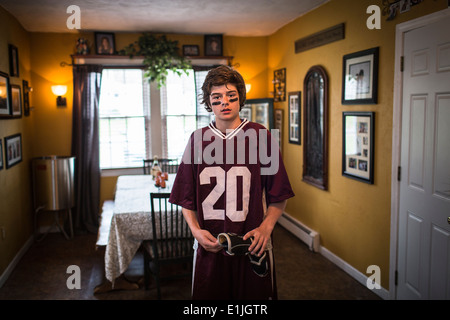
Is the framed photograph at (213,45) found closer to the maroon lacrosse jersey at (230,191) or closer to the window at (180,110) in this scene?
the window at (180,110)

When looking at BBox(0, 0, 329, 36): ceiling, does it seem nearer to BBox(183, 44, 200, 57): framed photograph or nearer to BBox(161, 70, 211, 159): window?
BBox(183, 44, 200, 57): framed photograph

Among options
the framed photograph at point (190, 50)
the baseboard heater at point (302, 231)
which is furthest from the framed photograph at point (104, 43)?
the baseboard heater at point (302, 231)

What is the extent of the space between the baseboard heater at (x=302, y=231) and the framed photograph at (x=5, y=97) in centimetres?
339

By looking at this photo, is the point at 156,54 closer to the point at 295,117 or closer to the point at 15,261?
the point at 295,117

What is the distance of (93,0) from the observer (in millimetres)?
3801

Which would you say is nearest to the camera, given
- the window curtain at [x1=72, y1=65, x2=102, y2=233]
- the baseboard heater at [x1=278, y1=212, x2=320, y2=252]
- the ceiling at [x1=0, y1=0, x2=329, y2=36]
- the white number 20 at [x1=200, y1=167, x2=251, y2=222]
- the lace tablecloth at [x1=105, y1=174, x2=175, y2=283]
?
the white number 20 at [x1=200, y1=167, x2=251, y2=222]

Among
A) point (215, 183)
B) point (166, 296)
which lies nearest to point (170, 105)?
point (166, 296)

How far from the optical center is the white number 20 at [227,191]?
1.62 m

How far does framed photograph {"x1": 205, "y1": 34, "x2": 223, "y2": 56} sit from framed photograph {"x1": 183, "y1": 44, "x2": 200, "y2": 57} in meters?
0.14

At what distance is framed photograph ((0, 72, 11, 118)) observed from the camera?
148 inches

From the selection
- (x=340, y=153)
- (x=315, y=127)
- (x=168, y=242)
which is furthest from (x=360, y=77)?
(x=168, y=242)

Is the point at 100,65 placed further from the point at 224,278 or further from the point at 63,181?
the point at 224,278

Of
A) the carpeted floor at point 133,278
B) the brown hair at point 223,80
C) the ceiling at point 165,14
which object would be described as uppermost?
the ceiling at point 165,14

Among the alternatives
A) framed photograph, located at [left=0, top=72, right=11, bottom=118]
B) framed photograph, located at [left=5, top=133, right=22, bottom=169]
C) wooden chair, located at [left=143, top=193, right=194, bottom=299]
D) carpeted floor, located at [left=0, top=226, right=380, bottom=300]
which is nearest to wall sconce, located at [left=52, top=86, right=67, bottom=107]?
framed photograph, located at [left=5, top=133, right=22, bottom=169]
